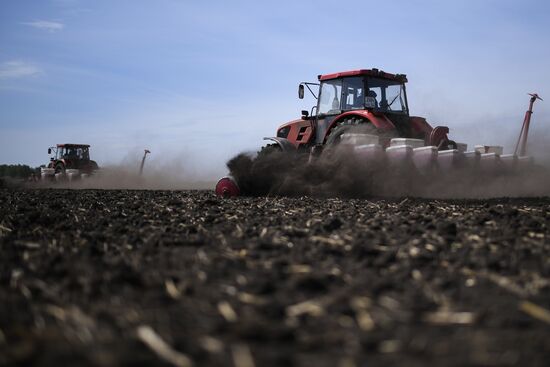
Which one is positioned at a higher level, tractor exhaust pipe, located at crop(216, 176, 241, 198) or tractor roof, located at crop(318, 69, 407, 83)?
tractor roof, located at crop(318, 69, 407, 83)

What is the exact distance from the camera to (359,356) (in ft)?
7.66

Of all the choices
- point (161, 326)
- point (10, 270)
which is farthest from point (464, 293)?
point (10, 270)

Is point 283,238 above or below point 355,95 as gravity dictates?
below

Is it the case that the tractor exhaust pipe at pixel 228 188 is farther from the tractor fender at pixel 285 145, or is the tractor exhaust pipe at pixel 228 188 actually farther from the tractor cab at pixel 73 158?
the tractor cab at pixel 73 158

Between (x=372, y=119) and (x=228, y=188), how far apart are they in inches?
145

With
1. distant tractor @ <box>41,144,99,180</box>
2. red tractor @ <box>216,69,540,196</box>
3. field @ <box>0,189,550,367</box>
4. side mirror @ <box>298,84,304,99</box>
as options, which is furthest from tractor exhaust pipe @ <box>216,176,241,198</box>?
distant tractor @ <box>41,144,99,180</box>

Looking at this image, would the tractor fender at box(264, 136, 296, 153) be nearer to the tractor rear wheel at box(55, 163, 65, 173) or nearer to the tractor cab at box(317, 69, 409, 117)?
the tractor cab at box(317, 69, 409, 117)

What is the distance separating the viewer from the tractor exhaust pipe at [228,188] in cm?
1265

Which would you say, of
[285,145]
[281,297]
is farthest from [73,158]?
[281,297]

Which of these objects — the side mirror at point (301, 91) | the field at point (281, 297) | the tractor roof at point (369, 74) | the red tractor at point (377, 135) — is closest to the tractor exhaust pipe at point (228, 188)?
the red tractor at point (377, 135)

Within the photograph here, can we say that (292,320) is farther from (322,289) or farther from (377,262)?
(377,262)

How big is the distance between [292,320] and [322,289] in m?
0.56

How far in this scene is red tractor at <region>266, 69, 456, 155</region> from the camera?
41.8 ft

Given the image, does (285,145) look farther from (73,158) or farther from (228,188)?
(73,158)
